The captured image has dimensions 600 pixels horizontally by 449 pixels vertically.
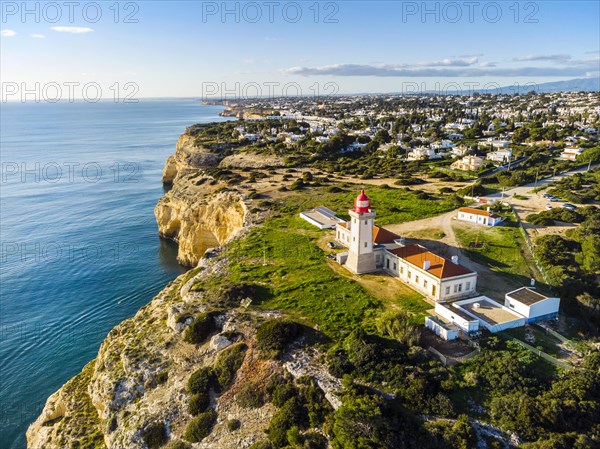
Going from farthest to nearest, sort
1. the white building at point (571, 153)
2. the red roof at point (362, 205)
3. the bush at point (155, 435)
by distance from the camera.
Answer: the white building at point (571, 153)
the red roof at point (362, 205)
the bush at point (155, 435)

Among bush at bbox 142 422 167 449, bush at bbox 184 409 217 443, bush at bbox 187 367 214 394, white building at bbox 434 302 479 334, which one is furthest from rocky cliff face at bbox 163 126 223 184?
bush at bbox 184 409 217 443

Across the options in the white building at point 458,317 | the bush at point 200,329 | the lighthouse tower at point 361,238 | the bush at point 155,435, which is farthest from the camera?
the lighthouse tower at point 361,238

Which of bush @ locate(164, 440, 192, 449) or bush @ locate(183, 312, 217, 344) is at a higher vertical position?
bush @ locate(183, 312, 217, 344)

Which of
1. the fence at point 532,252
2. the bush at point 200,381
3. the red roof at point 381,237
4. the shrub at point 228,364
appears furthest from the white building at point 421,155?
the bush at point 200,381

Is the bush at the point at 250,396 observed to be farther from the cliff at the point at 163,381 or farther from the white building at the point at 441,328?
the white building at the point at 441,328

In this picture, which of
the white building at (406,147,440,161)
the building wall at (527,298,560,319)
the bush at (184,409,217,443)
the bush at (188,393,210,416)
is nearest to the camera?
the bush at (184,409,217,443)

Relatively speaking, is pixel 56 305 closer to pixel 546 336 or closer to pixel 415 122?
pixel 546 336

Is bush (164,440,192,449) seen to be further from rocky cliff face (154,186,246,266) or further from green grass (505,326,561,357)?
rocky cliff face (154,186,246,266)
